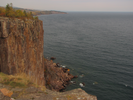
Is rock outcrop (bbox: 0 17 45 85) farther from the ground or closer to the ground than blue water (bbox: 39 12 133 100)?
farther from the ground

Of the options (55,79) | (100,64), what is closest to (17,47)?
(55,79)

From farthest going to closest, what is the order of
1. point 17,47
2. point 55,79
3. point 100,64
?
point 100,64 < point 55,79 < point 17,47

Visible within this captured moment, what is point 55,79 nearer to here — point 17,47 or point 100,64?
point 17,47

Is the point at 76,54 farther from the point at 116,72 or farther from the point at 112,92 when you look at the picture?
the point at 112,92

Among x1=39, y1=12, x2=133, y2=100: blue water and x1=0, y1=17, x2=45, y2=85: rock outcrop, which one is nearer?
x1=0, y1=17, x2=45, y2=85: rock outcrop

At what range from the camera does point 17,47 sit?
1873 centimetres

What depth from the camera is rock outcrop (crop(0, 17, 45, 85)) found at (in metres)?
17.1

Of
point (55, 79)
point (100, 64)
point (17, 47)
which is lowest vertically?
point (55, 79)

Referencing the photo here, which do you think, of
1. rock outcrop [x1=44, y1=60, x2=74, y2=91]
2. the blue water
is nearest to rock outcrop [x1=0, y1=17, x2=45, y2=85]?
rock outcrop [x1=44, y1=60, x2=74, y2=91]

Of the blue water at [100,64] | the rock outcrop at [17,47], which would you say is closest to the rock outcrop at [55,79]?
the blue water at [100,64]

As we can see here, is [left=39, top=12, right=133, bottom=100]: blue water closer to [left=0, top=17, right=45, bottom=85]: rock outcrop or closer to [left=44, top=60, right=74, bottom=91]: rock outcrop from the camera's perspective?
[left=44, top=60, right=74, bottom=91]: rock outcrop

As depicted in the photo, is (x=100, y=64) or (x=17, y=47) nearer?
(x=17, y=47)

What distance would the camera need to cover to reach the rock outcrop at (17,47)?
17.1m

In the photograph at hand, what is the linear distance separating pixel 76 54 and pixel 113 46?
81.7 feet
